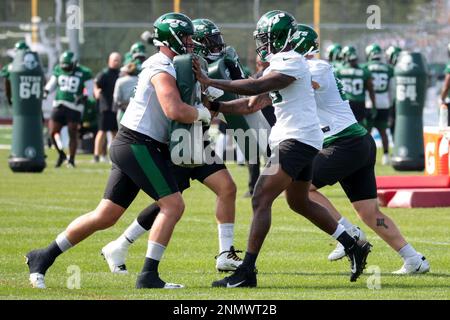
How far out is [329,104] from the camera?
10148mm

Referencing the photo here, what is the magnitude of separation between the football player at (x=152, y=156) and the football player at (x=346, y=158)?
1348 millimetres

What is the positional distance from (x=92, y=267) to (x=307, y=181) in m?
2.02

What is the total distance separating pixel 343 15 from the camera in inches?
1356

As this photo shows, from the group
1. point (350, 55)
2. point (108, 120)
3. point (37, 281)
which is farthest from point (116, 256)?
point (108, 120)

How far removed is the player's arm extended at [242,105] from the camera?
30.4 feet

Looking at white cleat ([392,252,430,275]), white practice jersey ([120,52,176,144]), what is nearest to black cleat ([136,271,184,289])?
white practice jersey ([120,52,176,144])

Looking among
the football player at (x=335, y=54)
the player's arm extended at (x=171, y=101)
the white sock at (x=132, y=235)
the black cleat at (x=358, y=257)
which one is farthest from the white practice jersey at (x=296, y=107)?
the football player at (x=335, y=54)

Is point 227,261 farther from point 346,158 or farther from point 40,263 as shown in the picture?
point 40,263

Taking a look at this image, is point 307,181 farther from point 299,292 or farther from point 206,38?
point 206,38

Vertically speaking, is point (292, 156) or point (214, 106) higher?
point (214, 106)

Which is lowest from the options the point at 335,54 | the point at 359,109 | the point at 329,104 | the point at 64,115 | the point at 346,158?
the point at 64,115

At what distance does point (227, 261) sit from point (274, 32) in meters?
2.03

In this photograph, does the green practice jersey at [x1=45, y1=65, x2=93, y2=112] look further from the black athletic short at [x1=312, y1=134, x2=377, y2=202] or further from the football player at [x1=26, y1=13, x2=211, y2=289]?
the football player at [x1=26, y1=13, x2=211, y2=289]

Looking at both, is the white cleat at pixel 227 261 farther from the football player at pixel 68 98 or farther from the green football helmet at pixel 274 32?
the football player at pixel 68 98
